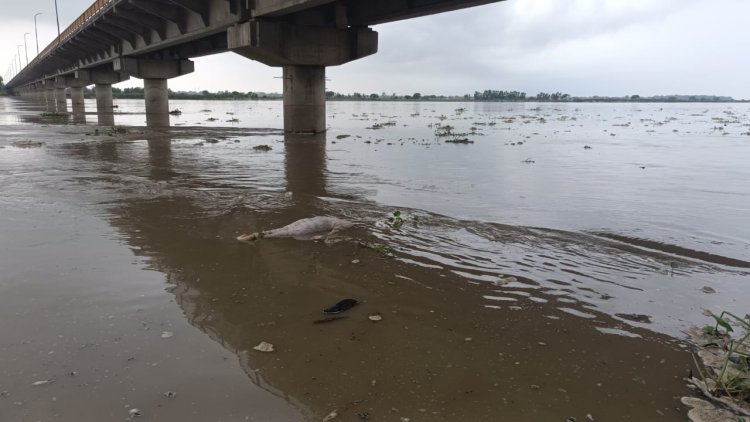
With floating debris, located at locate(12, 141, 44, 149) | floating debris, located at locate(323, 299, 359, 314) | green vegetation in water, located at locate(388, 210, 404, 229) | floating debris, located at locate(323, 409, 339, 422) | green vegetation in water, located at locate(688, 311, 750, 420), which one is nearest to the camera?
floating debris, located at locate(323, 409, 339, 422)

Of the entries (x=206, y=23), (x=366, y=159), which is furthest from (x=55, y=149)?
(x=206, y=23)

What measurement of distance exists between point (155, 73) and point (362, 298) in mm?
47265

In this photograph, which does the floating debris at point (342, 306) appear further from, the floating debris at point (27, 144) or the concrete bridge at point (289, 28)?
the floating debris at point (27, 144)

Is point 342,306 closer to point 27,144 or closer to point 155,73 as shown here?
point 27,144

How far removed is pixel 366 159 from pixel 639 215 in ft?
31.1

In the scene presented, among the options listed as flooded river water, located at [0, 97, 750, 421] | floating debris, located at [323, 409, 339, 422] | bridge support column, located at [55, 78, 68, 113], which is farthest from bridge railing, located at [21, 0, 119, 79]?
floating debris, located at [323, 409, 339, 422]

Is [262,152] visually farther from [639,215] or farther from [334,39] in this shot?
[639,215]

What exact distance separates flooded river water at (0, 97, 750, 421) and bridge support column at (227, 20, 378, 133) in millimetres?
15008

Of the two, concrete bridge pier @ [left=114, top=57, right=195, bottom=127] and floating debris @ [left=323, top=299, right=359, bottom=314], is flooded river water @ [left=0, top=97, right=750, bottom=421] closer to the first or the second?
floating debris @ [left=323, top=299, right=359, bottom=314]

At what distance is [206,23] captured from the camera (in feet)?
91.1

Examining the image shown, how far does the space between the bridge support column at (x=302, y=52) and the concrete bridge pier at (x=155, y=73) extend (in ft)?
74.3

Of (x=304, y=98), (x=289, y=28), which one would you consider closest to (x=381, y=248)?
(x=289, y=28)

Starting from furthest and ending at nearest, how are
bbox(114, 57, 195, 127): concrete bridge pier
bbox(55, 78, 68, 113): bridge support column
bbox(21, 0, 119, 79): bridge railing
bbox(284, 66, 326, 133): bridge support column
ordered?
bbox(55, 78, 68, 113): bridge support column < bbox(114, 57, 195, 127): concrete bridge pier < bbox(21, 0, 119, 79): bridge railing < bbox(284, 66, 326, 133): bridge support column

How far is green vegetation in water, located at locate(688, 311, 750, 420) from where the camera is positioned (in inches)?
125
